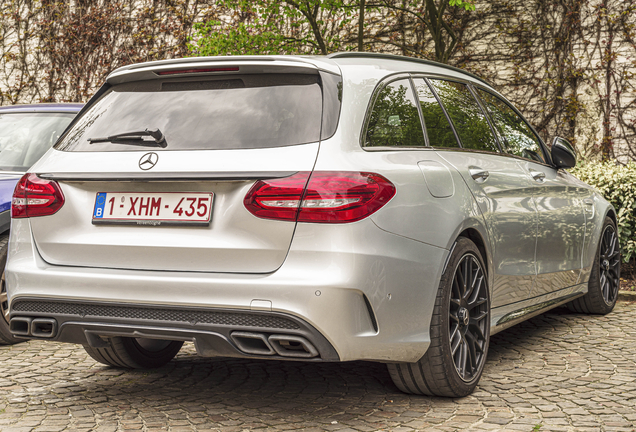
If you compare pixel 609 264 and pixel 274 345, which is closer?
pixel 274 345

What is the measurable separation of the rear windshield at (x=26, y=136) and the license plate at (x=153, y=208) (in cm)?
258

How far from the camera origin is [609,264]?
6.32 meters

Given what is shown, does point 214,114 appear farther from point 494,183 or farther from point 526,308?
point 526,308

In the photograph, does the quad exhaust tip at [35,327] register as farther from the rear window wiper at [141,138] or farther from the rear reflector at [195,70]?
the rear reflector at [195,70]

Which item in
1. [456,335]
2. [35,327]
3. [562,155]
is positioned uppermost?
[562,155]

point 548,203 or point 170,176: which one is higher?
point 170,176

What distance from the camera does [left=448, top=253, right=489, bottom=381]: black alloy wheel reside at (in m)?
3.70

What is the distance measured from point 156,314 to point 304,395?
3.60 feet

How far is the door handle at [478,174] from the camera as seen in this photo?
396 cm

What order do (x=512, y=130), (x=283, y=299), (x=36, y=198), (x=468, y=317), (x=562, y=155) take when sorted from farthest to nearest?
(x=562, y=155) < (x=512, y=130) < (x=468, y=317) < (x=36, y=198) < (x=283, y=299)

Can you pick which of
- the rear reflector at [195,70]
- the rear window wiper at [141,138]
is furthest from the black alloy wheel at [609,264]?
the rear window wiper at [141,138]

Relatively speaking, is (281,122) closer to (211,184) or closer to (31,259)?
(211,184)

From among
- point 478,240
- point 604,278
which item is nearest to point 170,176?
point 478,240

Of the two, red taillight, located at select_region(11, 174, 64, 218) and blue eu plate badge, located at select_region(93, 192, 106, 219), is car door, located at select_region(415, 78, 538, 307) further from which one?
red taillight, located at select_region(11, 174, 64, 218)
